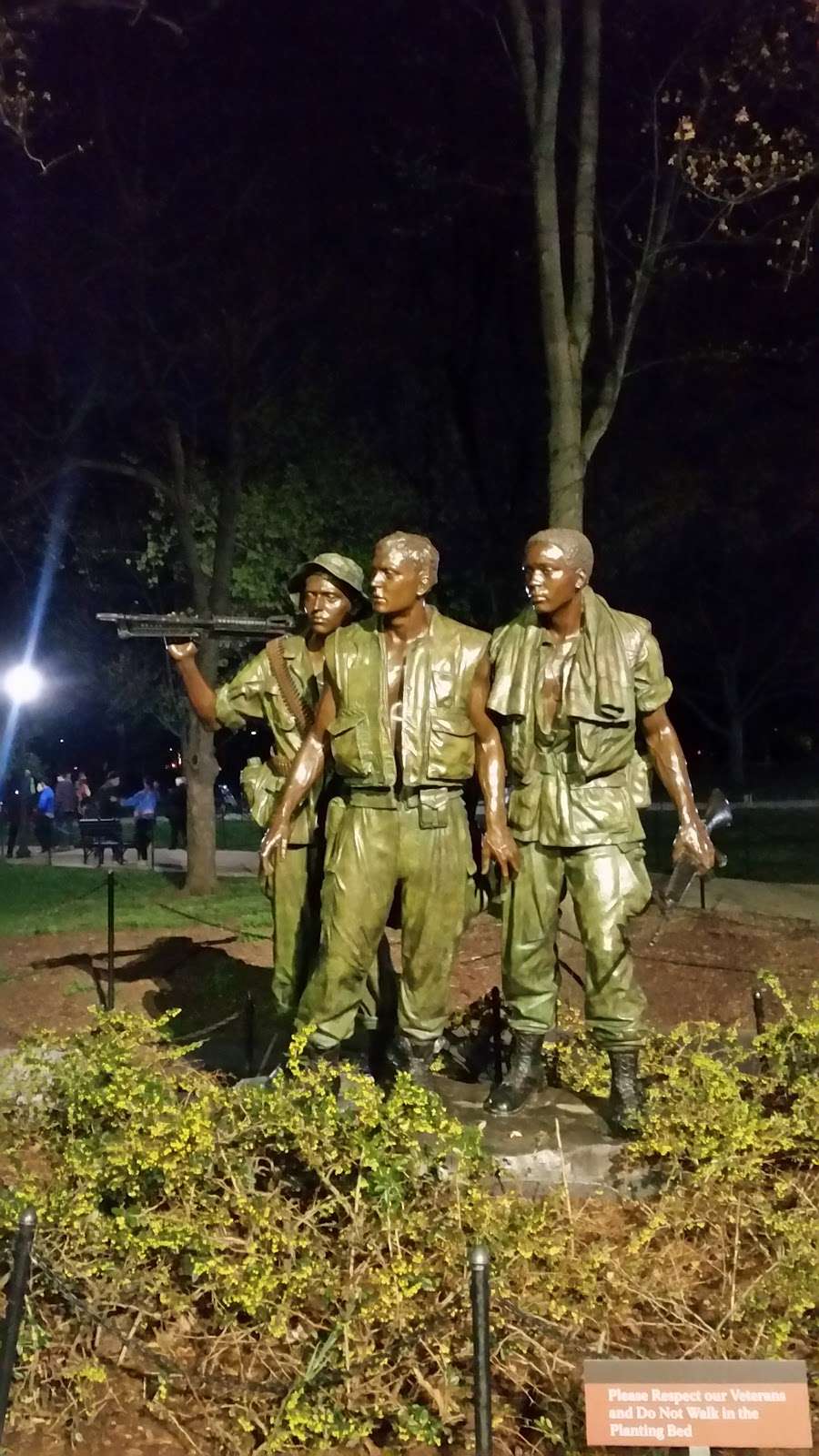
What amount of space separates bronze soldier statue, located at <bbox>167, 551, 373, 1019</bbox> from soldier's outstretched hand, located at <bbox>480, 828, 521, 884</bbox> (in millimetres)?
820

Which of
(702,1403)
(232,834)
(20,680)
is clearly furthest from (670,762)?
(232,834)

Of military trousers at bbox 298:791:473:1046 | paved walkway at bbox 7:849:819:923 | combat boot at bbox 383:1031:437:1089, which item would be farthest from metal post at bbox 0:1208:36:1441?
paved walkway at bbox 7:849:819:923

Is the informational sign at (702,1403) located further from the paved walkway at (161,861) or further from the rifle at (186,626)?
the paved walkway at (161,861)

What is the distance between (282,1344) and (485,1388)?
0.91 m

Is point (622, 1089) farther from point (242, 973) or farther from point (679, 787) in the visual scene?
point (242, 973)

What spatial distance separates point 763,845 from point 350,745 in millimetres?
17226

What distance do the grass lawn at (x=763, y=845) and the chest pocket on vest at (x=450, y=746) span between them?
27.2 feet

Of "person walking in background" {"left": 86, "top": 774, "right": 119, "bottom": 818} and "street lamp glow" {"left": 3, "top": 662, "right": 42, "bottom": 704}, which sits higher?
"street lamp glow" {"left": 3, "top": 662, "right": 42, "bottom": 704}

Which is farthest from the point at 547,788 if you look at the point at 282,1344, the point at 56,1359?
the point at 56,1359

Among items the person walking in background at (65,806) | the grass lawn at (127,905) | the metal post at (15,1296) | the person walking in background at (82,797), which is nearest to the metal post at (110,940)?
the grass lawn at (127,905)

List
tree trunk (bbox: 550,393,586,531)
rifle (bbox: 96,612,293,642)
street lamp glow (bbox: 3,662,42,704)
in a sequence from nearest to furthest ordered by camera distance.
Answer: rifle (bbox: 96,612,293,642) → tree trunk (bbox: 550,393,586,531) → street lamp glow (bbox: 3,662,42,704)

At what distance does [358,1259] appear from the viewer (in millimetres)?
3965

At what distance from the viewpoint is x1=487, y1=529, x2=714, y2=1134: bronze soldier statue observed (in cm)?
452

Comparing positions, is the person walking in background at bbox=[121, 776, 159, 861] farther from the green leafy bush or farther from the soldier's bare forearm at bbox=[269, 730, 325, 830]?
the green leafy bush
